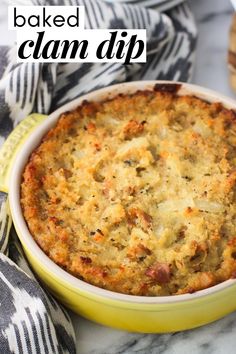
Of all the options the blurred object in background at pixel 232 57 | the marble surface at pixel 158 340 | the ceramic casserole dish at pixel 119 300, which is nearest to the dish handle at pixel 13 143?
the ceramic casserole dish at pixel 119 300

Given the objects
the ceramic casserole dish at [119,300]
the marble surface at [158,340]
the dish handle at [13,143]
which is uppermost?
the dish handle at [13,143]

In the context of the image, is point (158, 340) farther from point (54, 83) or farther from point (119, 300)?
point (54, 83)

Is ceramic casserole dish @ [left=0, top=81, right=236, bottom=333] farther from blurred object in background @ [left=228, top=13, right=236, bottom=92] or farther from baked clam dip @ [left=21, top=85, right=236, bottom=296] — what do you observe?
blurred object in background @ [left=228, top=13, right=236, bottom=92]

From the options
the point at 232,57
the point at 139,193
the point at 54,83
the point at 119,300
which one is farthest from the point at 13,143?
the point at 232,57

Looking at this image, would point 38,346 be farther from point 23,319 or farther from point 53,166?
point 53,166

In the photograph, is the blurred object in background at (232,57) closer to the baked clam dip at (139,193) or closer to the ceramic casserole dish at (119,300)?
the baked clam dip at (139,193)

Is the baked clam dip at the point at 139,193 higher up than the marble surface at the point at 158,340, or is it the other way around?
the baked clam dip at the point at 139,193
